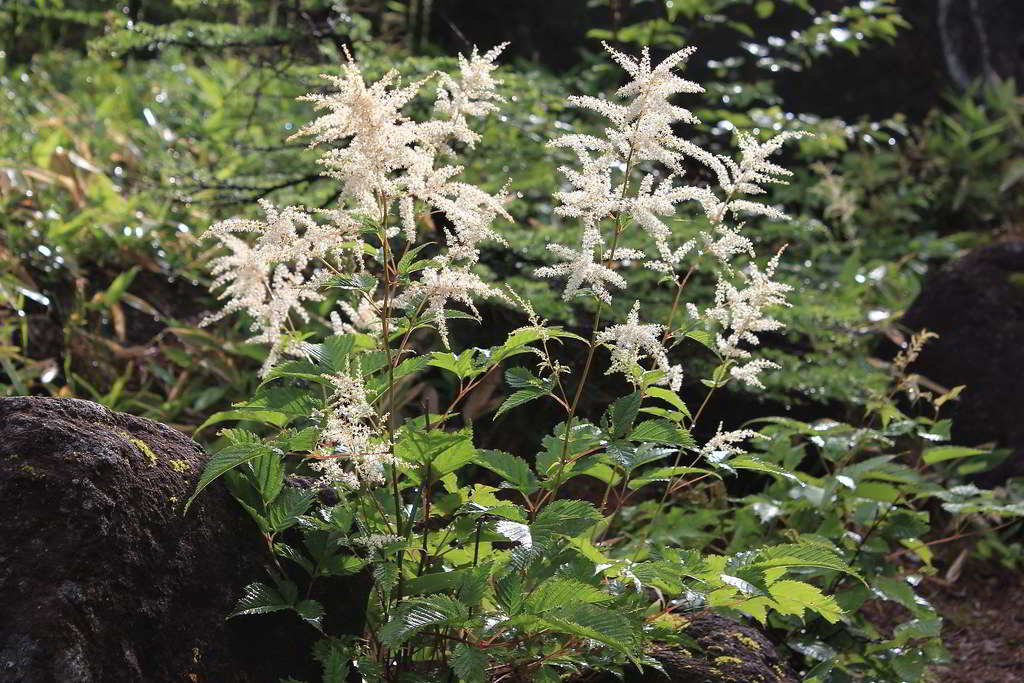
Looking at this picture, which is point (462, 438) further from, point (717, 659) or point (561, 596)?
point (717, 659)

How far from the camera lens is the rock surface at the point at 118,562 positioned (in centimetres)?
204

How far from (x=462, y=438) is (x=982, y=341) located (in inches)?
147

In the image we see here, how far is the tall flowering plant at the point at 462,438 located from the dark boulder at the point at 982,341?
2.83 metres

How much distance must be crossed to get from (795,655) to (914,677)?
38cm

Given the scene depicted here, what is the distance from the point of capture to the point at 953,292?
533 centimetres

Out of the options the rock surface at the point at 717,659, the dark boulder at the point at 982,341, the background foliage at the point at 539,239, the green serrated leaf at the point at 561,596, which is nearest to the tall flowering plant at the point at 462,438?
the green serrated leaf at the point at 561,596

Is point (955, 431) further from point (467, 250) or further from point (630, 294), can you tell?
point (467, 250)

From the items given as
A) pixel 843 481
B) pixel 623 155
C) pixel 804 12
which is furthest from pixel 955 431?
pixel 804 12

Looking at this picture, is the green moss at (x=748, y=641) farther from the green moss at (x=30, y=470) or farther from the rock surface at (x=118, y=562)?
the green moss at (x=30, y=470)

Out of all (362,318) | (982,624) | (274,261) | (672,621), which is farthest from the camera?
(982,624)

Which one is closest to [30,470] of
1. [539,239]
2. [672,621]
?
[672,621]

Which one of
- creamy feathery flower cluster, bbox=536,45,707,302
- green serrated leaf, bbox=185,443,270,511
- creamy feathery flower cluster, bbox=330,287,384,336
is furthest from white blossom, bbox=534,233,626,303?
green serrated leaf, bbox=185,443,270,511

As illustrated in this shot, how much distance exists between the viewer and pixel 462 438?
2.28 metres

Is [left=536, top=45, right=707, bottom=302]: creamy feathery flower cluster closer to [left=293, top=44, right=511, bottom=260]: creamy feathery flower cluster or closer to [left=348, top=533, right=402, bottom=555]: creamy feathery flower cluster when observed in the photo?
[left=293, top=44, right=511, bottom=260]: creamy feathery flower cluster
